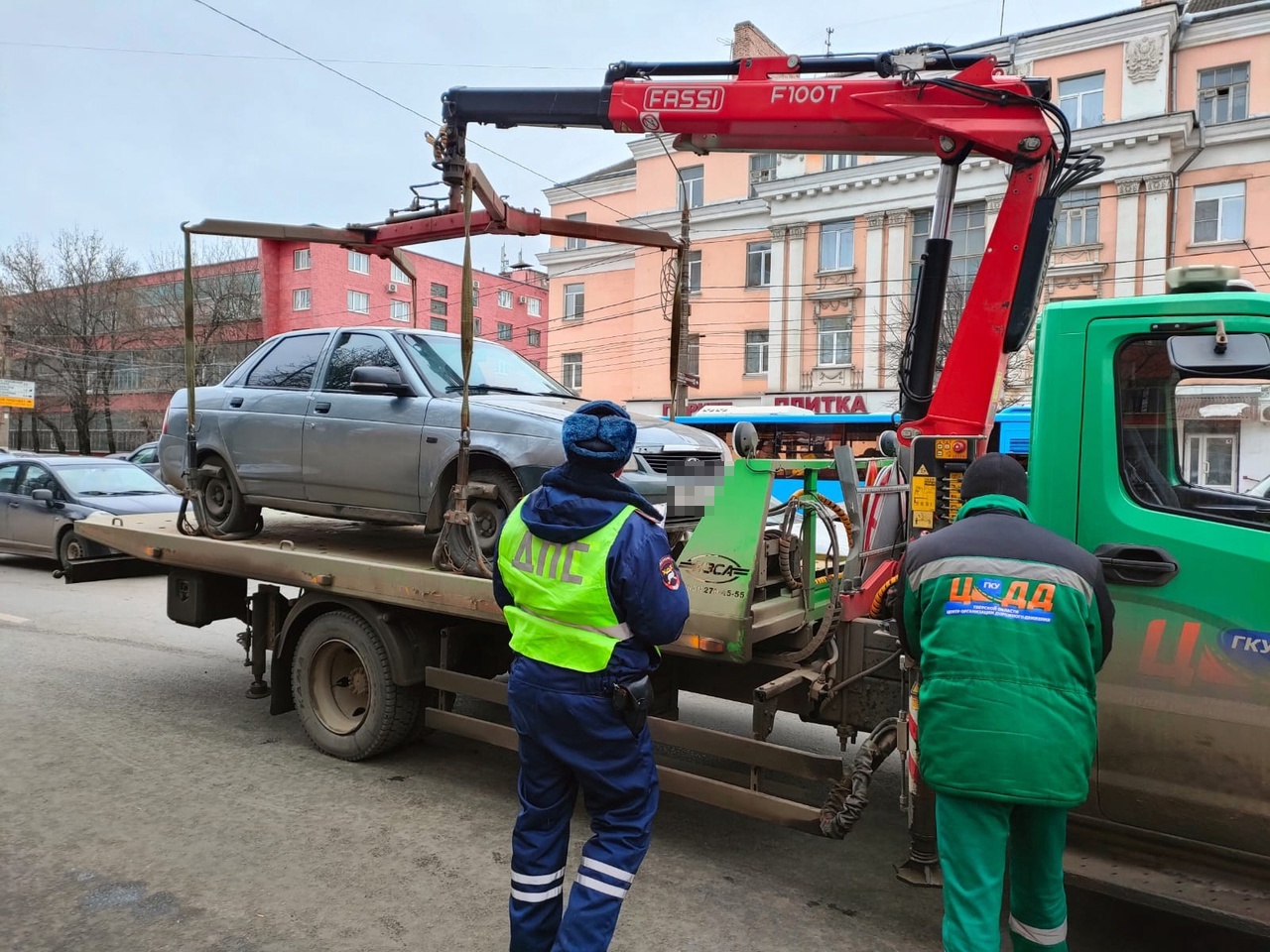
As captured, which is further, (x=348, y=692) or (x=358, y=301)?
(x=358, y=301)

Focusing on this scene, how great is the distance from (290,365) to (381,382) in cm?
116

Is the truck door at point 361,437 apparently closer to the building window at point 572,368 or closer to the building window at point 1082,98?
the building window at point 1082,98

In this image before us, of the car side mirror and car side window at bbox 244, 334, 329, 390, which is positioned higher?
car side window at bbox 244, 334, 329, 390

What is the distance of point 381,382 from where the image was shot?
18.6 ft

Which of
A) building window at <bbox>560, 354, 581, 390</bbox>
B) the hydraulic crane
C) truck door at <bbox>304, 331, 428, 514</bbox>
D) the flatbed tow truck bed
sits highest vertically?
building window at <bbox>560, 354, 581, 390</bbox>

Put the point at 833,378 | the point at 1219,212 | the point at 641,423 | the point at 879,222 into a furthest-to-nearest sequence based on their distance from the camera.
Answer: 1. the point at 833,378
2. the point at 879,222
3. the point at 1219,212
4. the point at 641,423

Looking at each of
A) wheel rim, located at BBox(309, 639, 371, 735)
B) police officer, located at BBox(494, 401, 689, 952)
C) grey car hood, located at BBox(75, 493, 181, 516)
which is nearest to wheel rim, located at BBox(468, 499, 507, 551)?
wheel rim, located at BBox(309, 639, 371, 735)

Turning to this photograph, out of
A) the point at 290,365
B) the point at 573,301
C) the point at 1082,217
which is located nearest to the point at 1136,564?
the point at 290,365

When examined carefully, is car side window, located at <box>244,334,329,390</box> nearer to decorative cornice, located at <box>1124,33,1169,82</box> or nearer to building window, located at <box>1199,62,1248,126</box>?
decorative cornice, located at <box>1124,33,1169,82</box>

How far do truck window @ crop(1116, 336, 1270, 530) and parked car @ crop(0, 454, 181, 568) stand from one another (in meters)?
12.3

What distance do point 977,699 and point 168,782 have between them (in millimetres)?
4421

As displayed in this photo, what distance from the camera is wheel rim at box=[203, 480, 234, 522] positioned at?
6602 mm

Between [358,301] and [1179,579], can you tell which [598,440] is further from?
[358,301]

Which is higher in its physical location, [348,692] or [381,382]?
[381,382]
